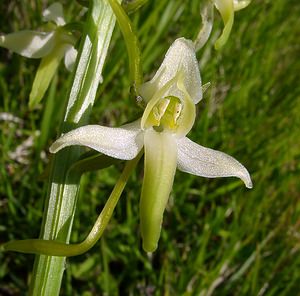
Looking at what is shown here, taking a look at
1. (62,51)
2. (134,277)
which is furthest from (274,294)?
(62,51)

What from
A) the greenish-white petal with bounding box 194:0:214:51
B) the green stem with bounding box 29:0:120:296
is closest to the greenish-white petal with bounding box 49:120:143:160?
the green stem with bounding box 29:0:120:296

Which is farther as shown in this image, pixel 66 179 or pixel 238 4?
pixel 238 4

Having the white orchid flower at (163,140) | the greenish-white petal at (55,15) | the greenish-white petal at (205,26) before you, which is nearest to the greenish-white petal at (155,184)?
the white orchid flower at (163,140)

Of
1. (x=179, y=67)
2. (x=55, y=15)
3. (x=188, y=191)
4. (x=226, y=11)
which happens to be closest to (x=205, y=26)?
(x=226, y=11)

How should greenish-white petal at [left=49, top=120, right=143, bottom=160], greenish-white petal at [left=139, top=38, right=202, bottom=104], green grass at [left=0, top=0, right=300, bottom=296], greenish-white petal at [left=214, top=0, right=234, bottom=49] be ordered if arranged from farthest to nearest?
1. green grass at [left=0, top=0, right=300, bottom=296]
2. greenish-white petal at [left=214, top=0, right=234, bottom=49]
3. greenish-white petal at [left=139, top=38, right=202, bottom=104]
4. greenish-white petal at [left=49, top=120, right=143, bottom=160]

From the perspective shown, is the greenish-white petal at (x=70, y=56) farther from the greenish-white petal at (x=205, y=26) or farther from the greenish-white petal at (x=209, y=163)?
the greenish-white petal at (x=209, y=163)

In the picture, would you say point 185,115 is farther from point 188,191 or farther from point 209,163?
point 188,191

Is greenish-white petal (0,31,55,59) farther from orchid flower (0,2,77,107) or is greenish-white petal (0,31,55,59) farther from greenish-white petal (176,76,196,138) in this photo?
greenish-white petal (176,76,196,138)
